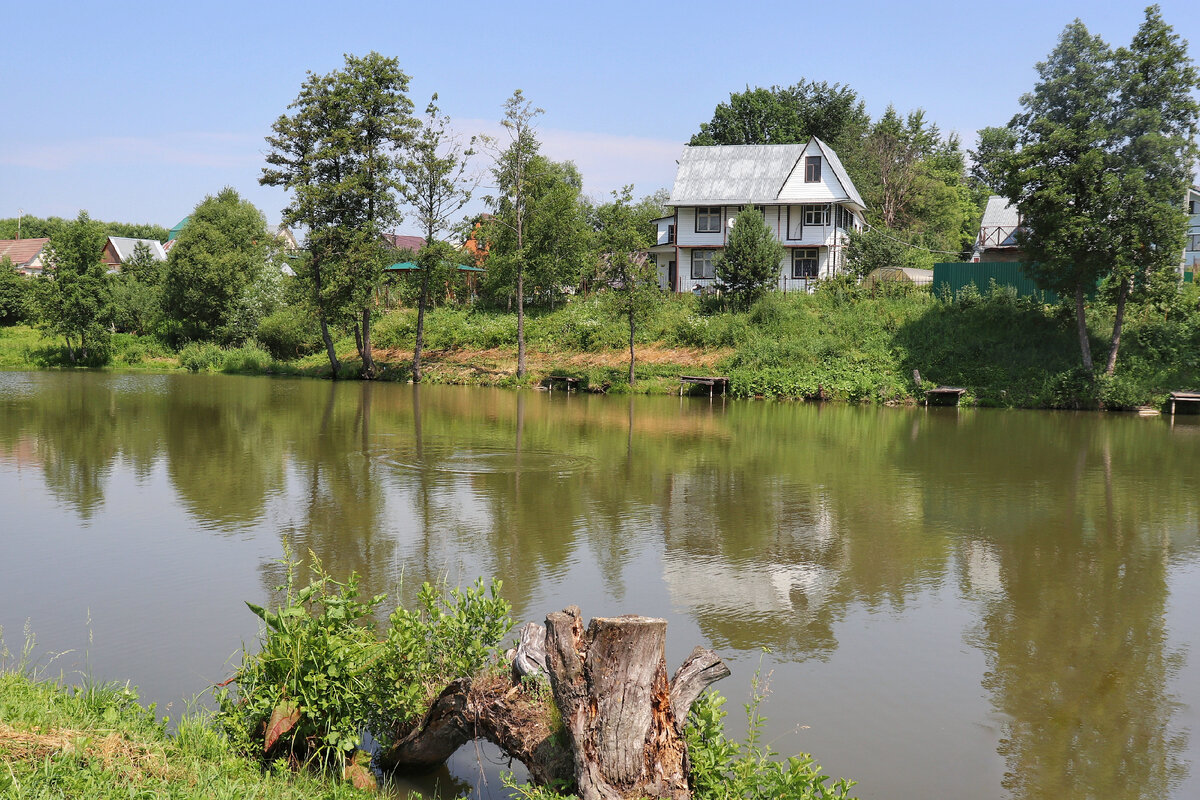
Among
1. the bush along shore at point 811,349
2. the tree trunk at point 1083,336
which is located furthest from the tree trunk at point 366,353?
the tree trunk at point 1083,336

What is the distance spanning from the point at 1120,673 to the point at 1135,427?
20.8 m

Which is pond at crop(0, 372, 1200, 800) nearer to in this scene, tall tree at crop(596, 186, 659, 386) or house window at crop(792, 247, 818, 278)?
tall tree at crop(596, 186, 659, 386)

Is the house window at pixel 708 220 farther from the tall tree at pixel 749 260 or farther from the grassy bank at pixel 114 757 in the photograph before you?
the grassy bank at pixel 114 757

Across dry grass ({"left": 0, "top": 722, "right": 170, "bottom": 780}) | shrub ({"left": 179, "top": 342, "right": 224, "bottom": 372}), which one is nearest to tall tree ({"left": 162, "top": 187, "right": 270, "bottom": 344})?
shrub ({"left": 179, "top": 342, "right": 224, "bottom": 372})

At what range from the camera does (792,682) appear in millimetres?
6980

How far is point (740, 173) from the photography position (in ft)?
163

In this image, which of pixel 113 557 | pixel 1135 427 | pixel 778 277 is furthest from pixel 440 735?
pixel 778 277

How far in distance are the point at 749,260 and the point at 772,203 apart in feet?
27.0

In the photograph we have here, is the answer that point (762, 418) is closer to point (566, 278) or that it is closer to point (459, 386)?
point (459, 386)

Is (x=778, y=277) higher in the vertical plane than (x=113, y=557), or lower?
higher

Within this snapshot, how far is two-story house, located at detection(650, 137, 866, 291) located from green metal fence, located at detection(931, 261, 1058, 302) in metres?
8.24

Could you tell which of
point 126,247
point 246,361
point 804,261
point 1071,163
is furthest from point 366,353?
point 126,247

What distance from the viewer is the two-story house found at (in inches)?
1865

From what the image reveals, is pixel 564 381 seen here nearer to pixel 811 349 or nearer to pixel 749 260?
pixel 811 349
